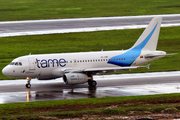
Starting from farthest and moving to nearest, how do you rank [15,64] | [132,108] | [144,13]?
[144,13], [15,64], [132,108]

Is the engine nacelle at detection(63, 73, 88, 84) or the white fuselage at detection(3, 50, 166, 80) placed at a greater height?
the white fuselage at detection(3, 50, 166, 80)

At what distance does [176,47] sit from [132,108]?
43.9 meters

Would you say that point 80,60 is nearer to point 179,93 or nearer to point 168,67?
point 179,93

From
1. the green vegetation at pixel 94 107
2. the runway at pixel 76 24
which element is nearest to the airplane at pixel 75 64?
the green vegetation at pixel 94 107

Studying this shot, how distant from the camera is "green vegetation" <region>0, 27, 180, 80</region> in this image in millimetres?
73250

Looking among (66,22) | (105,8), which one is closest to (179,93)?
(66,22)

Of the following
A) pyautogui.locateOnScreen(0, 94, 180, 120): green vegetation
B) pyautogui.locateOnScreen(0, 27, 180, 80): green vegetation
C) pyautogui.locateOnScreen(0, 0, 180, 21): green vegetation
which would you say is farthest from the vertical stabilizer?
pyautogui.locateOnScreen(0, 0, 180, 21): green vegetation

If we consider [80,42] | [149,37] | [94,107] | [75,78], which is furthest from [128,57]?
[80,42]

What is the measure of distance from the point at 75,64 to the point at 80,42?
101 ft

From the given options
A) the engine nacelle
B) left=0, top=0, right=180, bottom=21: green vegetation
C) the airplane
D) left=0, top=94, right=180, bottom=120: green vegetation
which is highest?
left=0, top=0, right=180, bottom=21: green vegetation

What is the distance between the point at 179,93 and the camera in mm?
42562

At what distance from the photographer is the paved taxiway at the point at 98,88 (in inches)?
1689

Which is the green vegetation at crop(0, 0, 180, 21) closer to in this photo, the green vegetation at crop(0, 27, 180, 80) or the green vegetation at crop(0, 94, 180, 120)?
the green vegetation at crop(0, 27, 180, 80)

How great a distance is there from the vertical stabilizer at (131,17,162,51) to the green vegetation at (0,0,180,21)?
52.9 meters
